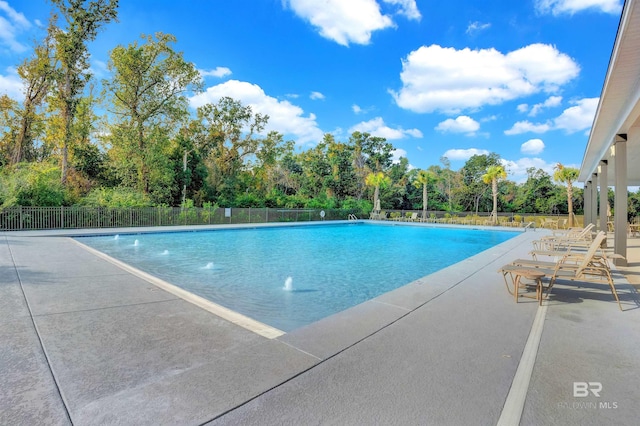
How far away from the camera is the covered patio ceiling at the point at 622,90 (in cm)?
410

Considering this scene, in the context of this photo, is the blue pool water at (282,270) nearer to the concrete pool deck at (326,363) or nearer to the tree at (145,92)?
the concrete pool deck at (326,363)

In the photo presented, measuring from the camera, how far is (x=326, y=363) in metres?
2.47

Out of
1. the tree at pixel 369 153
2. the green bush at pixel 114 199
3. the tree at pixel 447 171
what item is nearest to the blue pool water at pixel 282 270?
the green bush at pixel 114 199

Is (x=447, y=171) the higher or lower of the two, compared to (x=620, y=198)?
higher

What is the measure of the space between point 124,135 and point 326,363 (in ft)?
70.4

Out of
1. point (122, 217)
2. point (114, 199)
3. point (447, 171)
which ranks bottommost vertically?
point (122, 217)

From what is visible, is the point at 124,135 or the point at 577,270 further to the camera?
the point at 124,135

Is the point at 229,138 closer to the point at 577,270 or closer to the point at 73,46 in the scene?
the point at 73,46

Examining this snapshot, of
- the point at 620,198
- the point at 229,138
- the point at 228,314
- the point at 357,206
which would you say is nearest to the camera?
the point at 228,314

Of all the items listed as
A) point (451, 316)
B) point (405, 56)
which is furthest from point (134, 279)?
point (405, 56)

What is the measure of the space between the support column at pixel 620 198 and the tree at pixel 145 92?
20.5 metres

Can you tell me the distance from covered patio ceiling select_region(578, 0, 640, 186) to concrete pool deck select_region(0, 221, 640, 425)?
3434 millimetres

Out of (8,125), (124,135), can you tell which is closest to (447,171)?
(124,135)

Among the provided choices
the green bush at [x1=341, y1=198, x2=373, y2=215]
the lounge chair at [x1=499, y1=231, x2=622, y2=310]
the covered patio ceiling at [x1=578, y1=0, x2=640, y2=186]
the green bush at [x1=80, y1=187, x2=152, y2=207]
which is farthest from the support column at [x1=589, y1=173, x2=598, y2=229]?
the green bush at [x1=80, y1=187, x2=152, y2=207]
